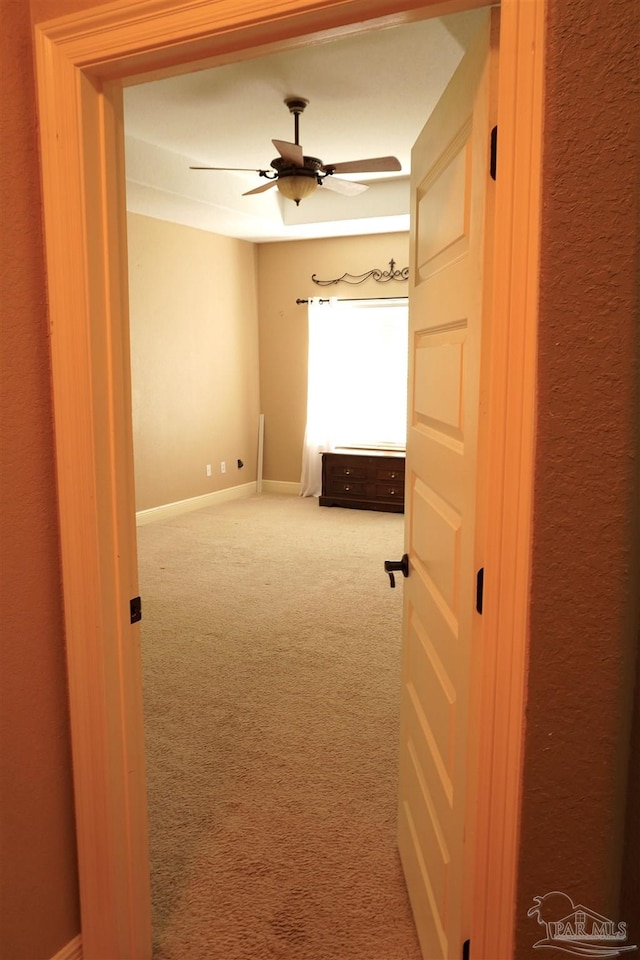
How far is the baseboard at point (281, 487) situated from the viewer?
7.46m

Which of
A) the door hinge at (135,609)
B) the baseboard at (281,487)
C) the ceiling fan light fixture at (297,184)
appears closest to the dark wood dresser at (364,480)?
the baseboard at (281,487)

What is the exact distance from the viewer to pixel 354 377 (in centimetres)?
704

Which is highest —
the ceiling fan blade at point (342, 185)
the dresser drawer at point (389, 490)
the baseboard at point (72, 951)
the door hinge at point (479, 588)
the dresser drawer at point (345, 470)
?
the ceiling fan blade at point (342, 185)

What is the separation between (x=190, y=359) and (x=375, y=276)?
2.08 meters

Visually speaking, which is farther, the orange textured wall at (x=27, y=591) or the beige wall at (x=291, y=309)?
the beige wall at (x=291, y=309)

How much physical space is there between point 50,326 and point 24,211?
0.23m

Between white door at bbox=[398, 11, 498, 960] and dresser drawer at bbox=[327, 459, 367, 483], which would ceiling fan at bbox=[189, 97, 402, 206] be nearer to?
white door at bbox=[398, 11, 498, 960]

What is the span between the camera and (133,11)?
1197mm

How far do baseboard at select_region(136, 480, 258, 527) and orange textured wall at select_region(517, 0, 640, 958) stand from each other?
514 cm

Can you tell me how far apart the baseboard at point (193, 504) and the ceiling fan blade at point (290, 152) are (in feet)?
10.6

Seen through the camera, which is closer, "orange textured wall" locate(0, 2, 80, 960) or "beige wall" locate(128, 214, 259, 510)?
"orange textured wall" locate(0, 2, 80, 960)

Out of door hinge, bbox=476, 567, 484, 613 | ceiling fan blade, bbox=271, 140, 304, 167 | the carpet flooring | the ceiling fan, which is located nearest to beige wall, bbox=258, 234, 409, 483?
the ceiling fan

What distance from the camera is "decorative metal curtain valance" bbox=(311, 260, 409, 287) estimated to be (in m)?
6.63

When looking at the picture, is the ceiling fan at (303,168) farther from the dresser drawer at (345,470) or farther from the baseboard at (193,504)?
the baseboard at (193,504)
